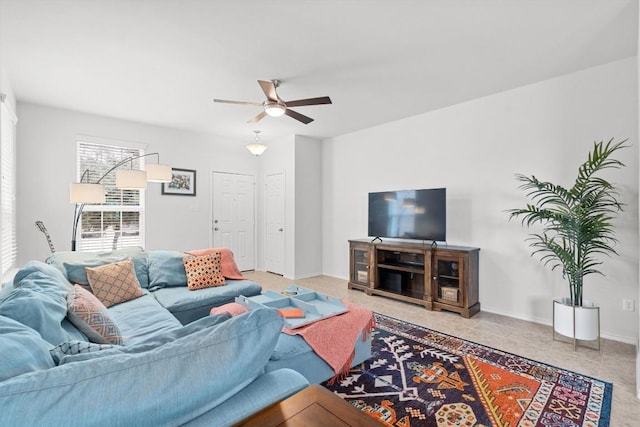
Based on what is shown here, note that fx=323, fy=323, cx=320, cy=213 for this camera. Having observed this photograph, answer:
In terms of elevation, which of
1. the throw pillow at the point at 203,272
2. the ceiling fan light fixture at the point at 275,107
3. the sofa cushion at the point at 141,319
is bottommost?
the sofa cushion at the point at 141,319

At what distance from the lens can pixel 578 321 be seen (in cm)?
277

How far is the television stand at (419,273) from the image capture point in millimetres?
3723

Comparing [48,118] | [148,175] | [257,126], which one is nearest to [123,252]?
[148,175]

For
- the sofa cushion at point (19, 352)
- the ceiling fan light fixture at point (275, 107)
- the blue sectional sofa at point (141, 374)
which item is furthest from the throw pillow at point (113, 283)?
the ceiling fan light fixture at point (275, 107)

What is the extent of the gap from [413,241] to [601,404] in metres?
2.78

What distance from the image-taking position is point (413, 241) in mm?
4664

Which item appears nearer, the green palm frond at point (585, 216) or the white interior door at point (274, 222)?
the green palm frond at point (585, 216)

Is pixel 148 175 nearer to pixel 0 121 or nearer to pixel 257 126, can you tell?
pixel 0 121

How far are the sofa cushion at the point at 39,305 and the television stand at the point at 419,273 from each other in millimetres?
3520

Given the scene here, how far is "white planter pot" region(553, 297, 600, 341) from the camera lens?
2.74 metres

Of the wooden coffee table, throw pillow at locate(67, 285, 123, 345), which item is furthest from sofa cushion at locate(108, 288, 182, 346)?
the wooden coffee table

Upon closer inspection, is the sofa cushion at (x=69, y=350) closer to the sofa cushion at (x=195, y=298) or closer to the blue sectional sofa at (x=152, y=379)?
the blue sectional sofa at (x=152, y=379)

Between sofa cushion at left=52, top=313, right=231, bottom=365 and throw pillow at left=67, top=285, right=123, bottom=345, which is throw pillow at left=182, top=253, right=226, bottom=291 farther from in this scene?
sofa cushion at left=52, top=313, right=231, bottom=365

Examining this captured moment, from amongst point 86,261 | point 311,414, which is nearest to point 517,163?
point 311,414
